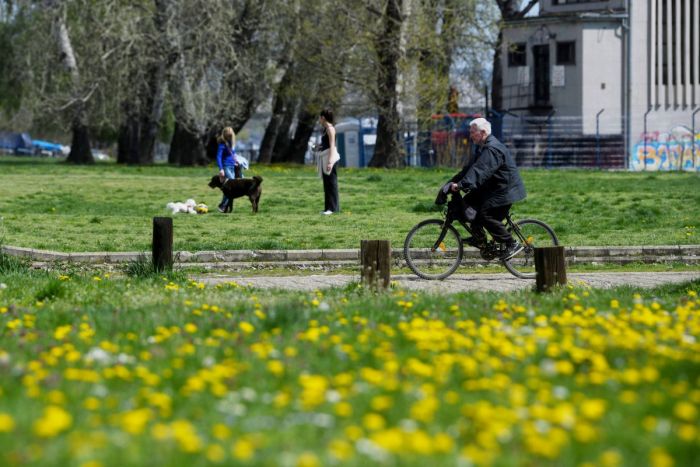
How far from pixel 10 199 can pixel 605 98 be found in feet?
102

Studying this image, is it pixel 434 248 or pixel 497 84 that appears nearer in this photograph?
pixel 434 248

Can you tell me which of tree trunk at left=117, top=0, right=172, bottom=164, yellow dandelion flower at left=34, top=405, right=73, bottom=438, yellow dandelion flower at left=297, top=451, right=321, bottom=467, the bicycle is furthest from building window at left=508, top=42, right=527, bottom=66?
yellow dandelion flower at left=297, top=451, right=321, bottom=467

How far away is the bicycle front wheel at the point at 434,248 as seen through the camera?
44.7 feet

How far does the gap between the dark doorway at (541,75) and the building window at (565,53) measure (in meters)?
0.53

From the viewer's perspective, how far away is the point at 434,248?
13.8 meters

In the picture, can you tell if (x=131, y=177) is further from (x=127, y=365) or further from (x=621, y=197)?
(x=127, y=365)

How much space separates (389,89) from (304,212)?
68.0 ft

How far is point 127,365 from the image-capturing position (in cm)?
609

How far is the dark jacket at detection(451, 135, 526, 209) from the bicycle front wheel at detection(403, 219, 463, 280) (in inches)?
20.8

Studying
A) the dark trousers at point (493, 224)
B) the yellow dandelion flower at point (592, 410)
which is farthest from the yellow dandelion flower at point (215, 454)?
the dark trousers at point (493, 224)

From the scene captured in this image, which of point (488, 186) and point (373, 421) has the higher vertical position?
point (488, 186)

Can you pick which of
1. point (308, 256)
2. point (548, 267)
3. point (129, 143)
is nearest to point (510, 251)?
point (308, 256)

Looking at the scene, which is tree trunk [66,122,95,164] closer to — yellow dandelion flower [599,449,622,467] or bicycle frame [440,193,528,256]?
bicycle frame [440,193,528,256]

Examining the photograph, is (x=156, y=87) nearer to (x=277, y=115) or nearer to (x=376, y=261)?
(x=277, y=115)
